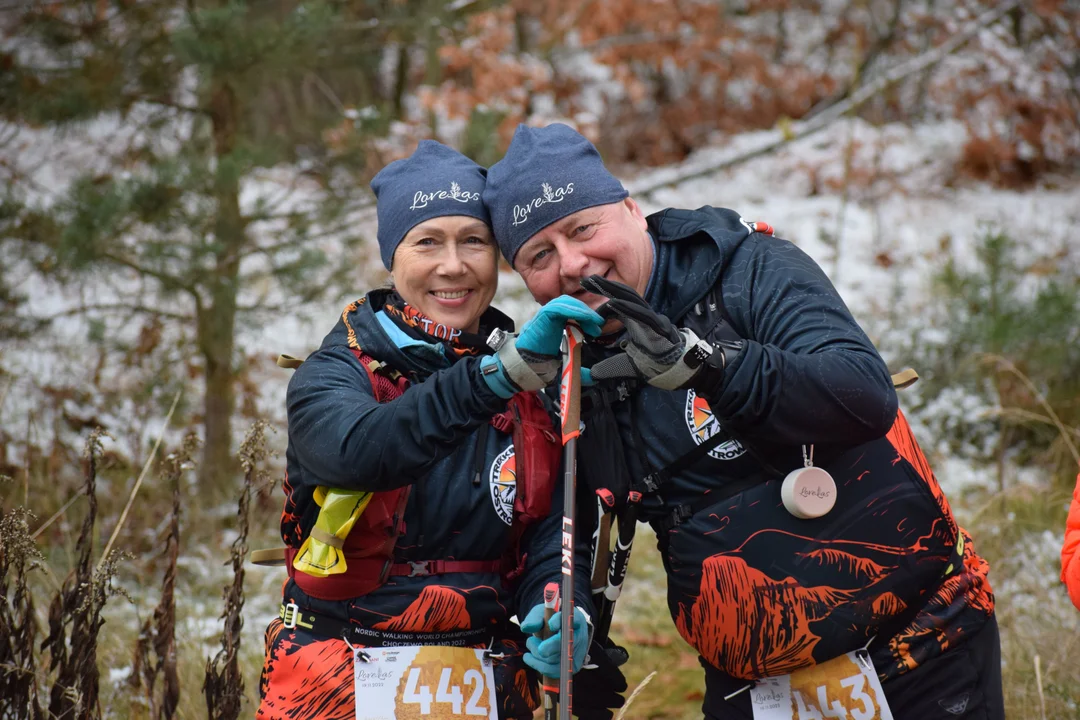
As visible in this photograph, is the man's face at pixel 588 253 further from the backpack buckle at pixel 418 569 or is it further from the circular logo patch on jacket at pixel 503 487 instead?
the backpack buckle at pixel 418 569

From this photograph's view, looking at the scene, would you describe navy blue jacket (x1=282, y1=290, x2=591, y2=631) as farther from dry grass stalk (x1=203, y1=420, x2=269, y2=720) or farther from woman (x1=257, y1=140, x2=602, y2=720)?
dry grass stalk (x1=203, y1=420, x2=269, y2=720)

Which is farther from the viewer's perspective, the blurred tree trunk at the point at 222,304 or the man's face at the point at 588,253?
the blurred tree trunk at the point at 222,304

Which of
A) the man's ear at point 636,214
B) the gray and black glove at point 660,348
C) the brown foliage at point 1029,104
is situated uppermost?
the brown foliage at point 1029,104

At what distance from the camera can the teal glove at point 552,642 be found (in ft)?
7.03

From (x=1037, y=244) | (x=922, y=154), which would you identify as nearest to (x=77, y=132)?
(x=1037, y=244)

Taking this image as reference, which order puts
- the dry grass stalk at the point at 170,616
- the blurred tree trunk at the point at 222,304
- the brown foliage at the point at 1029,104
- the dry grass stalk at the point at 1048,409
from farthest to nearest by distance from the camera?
the brown foliage at the point at 1029,104 → the blurred tree trunk at the point at 222,304 → the dry grass stalk at the point at 1048,409 → the dry grass stalk at the point at 170,616

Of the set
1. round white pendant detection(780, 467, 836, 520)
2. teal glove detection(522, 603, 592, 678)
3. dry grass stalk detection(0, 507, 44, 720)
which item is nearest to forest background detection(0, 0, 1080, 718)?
dry grass stalk detection(0, 507, 44, 720)

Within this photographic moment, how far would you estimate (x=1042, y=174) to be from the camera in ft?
31.3

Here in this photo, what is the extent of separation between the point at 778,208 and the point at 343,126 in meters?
5.05

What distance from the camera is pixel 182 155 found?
17.1ft

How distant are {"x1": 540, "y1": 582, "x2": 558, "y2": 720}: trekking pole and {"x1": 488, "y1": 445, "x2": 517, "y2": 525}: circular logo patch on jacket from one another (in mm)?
191

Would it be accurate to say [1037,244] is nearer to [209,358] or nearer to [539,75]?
[539,75]

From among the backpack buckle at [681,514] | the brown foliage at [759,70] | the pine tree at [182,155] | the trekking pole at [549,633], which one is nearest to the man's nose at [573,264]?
the backpack buckle at [681,514]

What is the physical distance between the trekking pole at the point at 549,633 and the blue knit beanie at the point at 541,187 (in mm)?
760
